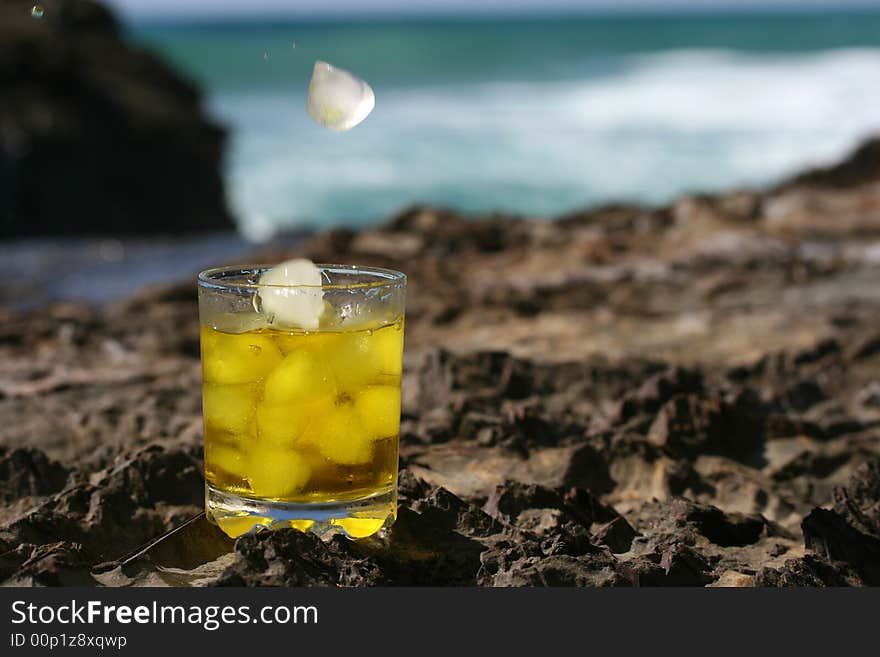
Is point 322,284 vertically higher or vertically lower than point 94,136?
lower

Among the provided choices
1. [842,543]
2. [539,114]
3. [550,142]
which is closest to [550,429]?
[842,543]

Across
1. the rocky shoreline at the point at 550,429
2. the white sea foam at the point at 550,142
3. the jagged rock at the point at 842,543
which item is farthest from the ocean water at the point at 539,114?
the jagged rock at the point at 842,543

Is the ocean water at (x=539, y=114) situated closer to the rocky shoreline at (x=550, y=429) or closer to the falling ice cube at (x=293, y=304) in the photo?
the rocky shoreline at (x=550, y=429)

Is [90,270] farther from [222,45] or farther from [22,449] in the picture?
[222,45]

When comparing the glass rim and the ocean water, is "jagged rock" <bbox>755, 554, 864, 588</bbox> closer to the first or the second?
the glass rim

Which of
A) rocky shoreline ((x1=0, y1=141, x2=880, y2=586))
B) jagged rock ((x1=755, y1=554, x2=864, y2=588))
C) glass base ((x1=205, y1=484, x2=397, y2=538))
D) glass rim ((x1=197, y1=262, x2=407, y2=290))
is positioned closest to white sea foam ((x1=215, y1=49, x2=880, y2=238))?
rocky shoreline ((x1=0, y1=141, x2=880, y2=586))

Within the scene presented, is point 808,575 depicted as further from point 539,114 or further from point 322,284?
point 539,114
